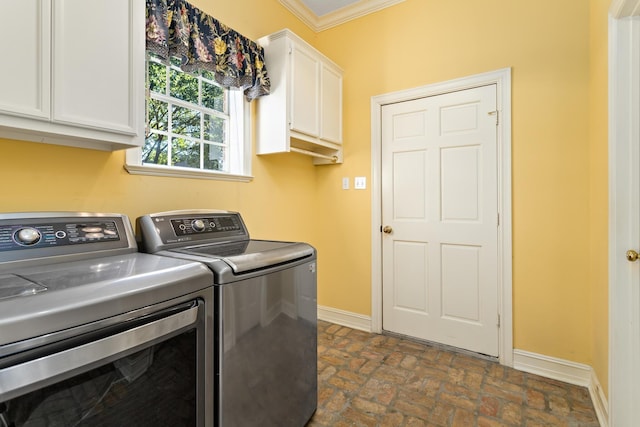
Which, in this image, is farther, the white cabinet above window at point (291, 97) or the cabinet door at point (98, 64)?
the white cabinet above window at point (291, 97)

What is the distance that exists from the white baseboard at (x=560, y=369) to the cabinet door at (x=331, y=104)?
2216 millimetres

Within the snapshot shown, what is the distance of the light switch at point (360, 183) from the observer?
9.39 ft

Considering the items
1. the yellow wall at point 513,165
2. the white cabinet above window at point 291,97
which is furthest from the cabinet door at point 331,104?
the yellow wall at point 513,165

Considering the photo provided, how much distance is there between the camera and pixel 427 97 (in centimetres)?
254

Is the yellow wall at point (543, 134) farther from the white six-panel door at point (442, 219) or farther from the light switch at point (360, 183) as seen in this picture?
the light switch at point (360, 183)

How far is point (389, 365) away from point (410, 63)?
2.41 m

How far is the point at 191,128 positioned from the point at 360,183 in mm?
1510

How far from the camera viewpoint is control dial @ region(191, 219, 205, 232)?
169 cm

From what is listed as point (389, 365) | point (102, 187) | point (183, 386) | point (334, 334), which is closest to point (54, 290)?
point (183, 386)

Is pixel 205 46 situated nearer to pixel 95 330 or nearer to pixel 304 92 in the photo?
pixel 304 92

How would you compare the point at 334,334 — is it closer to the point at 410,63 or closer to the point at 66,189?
the point at 66,189

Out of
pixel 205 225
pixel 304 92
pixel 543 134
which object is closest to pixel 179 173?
pixel 205 225

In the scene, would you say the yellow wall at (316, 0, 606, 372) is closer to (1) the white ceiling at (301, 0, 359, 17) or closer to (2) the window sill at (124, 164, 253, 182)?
(1) the white ceiling at (301, 0, 359, 17)

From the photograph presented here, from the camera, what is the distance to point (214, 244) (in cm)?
171
